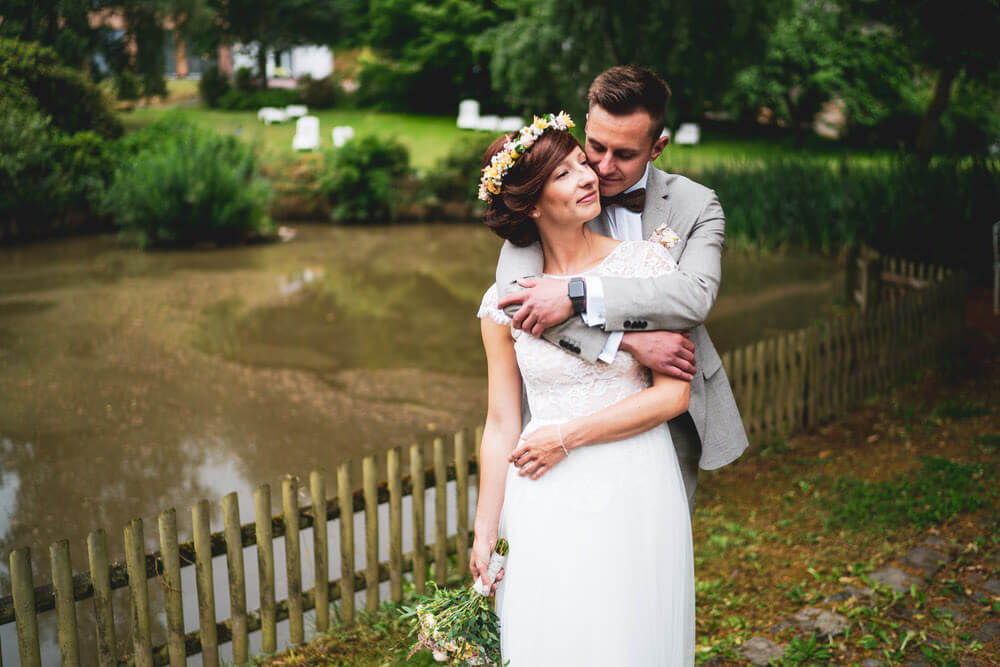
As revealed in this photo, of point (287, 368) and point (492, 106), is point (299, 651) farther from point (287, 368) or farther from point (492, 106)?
point (492, 106)

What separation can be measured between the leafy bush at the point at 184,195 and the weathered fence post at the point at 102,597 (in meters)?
14.2

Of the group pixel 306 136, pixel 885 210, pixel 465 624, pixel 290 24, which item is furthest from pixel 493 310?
pixel 290 24

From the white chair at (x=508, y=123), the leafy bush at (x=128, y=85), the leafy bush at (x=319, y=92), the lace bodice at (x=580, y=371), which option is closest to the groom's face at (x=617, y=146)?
the lace bodice at (x=580, y=371)

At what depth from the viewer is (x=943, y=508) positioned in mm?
5172

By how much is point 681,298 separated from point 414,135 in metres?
29.3

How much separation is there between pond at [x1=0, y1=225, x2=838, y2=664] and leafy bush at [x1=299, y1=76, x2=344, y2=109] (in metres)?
19.0

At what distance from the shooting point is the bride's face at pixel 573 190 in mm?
2324

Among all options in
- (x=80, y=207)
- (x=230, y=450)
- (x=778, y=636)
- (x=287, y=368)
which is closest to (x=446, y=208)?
(x=80, y=207)

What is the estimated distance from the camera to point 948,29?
25.5 feet

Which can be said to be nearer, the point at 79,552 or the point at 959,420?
the point at 79,552

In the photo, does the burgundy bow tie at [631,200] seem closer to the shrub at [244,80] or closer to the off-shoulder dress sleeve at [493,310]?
the off-shoulder dress sleeve at [493,310]

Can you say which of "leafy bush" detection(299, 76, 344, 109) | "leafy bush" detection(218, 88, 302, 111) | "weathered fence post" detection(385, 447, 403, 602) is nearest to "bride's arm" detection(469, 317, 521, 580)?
"weathered fence post" detection(385, 447, 403, 602)

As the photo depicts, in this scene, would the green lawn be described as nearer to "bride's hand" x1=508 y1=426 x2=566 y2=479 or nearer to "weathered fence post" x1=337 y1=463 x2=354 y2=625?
"weathered fence post" x1=337 y1=463 x2=354 y2=625

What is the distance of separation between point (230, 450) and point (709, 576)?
13.5 ft
